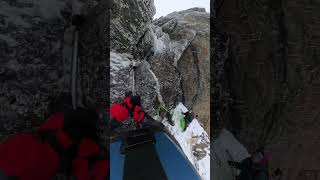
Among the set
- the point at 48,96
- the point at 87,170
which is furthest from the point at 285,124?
the point at 48,96

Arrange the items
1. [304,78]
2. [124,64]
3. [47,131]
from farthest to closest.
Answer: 1. [124,64]
2. [47,131]
3. [304,78]

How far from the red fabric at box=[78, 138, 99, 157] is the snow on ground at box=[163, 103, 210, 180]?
3925mm

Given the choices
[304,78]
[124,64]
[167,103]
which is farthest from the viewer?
[167,103]

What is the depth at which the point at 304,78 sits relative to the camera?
18.4 inches

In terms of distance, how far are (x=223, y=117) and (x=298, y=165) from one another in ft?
0.49

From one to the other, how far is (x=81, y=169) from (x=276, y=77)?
0.47 metres

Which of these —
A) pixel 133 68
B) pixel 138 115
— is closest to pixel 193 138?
pixel 133 68

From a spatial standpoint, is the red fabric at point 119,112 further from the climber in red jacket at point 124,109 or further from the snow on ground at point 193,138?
the snow on ground at point 193,138

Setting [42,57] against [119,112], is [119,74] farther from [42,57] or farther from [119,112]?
[42,57]

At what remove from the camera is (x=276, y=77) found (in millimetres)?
480

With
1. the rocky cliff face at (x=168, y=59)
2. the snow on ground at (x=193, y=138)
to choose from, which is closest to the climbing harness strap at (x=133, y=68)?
the rocky cliff face at (x=168, y=59)

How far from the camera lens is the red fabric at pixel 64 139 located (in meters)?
0.61

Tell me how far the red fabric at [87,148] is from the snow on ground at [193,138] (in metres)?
3.92

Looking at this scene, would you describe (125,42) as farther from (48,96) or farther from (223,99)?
(223,99)
